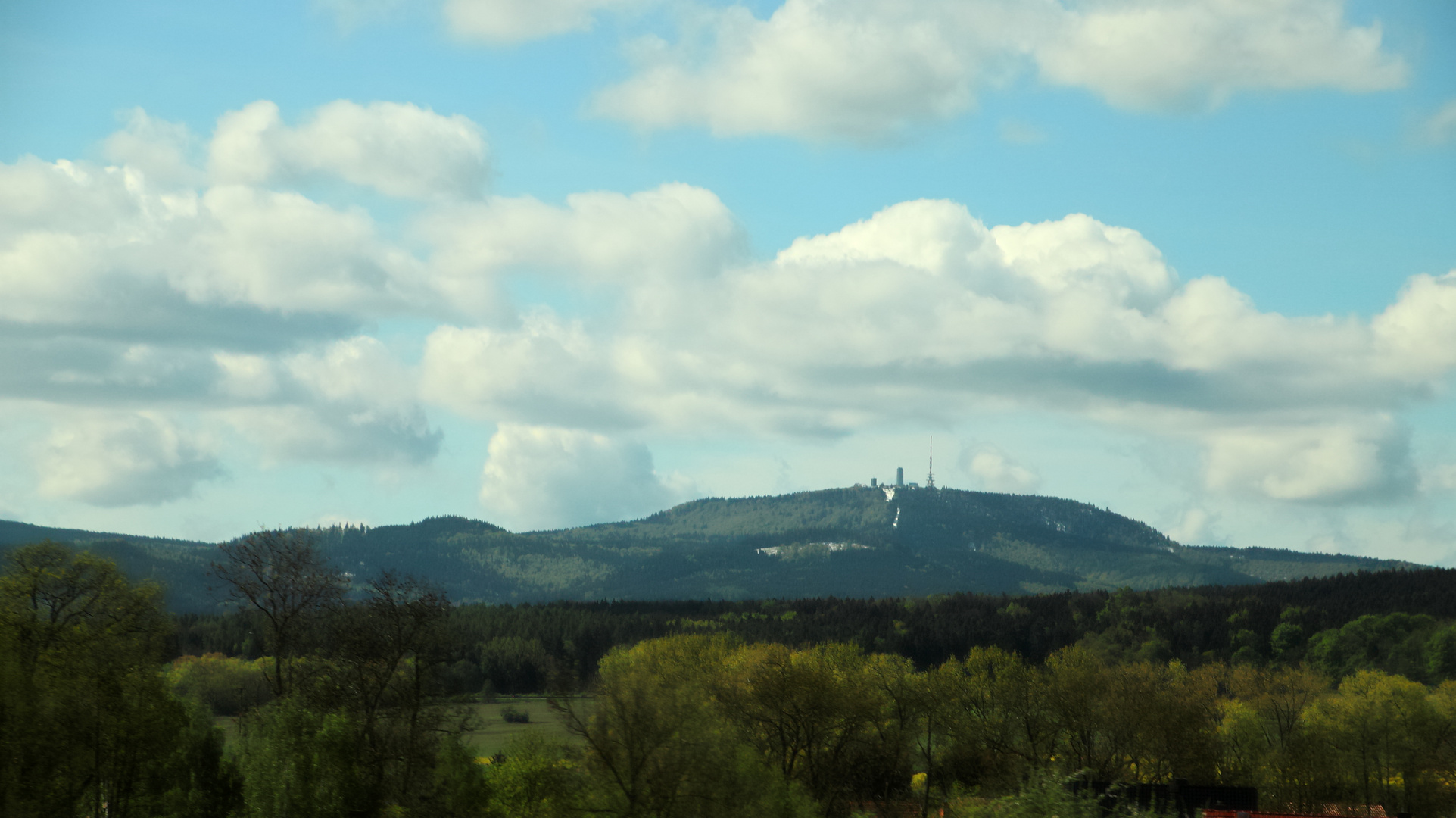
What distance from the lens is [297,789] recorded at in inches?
2287

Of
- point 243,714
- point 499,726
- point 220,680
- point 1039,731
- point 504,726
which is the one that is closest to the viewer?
point 243,714

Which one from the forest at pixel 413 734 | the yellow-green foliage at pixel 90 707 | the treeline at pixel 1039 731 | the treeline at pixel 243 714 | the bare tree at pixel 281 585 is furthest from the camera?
the treeline at pixel 1039 731

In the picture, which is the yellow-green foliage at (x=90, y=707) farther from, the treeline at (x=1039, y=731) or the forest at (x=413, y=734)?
the treeline at (x=1039, y=731)

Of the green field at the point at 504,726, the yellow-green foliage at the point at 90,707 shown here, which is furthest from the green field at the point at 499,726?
the yellow-green foliage at the point at 90,707

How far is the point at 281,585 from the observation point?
225 feet

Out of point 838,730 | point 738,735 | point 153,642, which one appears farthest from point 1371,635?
point 153,642

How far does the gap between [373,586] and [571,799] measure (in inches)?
727

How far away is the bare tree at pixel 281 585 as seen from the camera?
6806 centimetres

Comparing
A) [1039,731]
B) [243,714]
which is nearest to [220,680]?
[243,714]

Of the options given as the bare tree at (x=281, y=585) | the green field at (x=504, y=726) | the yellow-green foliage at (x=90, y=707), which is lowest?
the green field at (x=504, y=726)

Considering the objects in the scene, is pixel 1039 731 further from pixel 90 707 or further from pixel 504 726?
pixel 504 726

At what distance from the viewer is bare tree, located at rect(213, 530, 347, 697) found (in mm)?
68062

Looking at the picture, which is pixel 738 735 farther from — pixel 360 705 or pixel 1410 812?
pixel 1410 812

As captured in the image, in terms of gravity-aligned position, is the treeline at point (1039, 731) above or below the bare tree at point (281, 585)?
below
